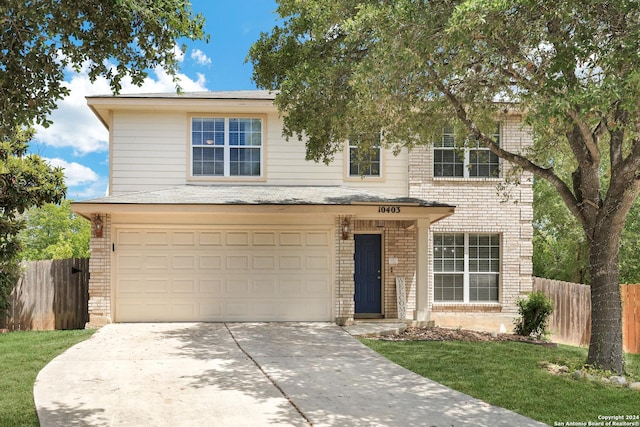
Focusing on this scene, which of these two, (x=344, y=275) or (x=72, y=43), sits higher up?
(x=72, y=43)

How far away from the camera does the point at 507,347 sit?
36.9 ft

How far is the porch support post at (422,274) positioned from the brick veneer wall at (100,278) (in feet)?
24.3

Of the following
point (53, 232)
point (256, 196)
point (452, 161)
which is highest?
point (452, 161)

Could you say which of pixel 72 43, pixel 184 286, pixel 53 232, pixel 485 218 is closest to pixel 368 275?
pixel 485 218

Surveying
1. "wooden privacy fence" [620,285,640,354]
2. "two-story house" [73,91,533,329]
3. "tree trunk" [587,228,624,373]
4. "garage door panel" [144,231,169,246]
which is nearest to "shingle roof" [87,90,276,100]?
"two-story house" [73,91,533,329]

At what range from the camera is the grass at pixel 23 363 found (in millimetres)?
6484

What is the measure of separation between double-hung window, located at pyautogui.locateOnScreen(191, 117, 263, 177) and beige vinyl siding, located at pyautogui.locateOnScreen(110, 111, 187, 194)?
0.40 metres

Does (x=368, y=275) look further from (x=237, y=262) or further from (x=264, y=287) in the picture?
(x=237, y=262)

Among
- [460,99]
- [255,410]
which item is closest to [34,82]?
[255,410]

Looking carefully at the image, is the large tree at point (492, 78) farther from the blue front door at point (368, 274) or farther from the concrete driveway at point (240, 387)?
the concrete driveway at point (240, 387)

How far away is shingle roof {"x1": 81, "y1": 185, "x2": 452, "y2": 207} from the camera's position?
42.6 ft

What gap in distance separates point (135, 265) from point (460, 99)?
846 centimetres

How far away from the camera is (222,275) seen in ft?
45.2

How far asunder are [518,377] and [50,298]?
11.4 metres
